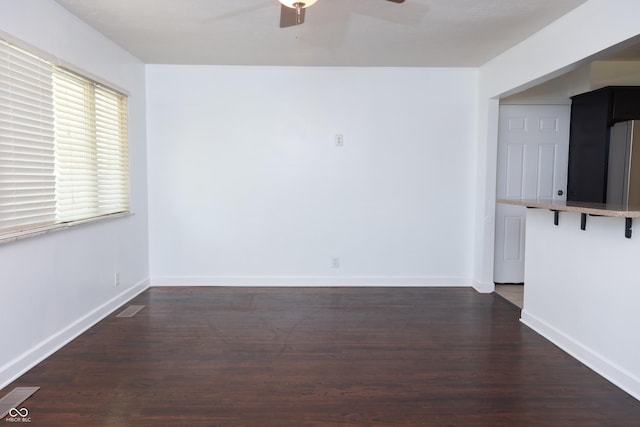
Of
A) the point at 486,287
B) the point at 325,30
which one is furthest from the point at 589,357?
the point at 325,30

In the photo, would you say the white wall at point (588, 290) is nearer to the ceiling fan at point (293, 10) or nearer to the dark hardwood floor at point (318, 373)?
the dark hardwood floor at point (318, 373)

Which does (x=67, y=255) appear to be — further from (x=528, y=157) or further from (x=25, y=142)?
(x=528, y=157)

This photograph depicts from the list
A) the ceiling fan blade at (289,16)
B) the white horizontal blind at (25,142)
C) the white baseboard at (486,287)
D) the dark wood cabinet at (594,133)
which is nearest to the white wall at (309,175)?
the white baseboard at (486,287)

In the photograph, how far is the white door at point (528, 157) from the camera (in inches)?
165

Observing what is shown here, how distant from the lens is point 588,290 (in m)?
2.53

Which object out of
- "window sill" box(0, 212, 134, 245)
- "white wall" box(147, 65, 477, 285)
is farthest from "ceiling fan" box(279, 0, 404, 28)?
"window sill" box(0, 212, 134, 245)

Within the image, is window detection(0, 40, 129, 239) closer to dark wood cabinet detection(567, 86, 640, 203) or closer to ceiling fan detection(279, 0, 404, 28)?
ceiling fan detection(279, 0, 404, 28)

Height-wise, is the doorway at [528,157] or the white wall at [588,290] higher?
the doorway at [528,157]

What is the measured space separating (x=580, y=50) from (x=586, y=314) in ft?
5.96

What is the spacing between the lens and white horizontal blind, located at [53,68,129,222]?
108 inches

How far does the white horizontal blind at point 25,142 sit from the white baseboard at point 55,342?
822 millimetres

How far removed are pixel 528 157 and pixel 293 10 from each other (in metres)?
3.39

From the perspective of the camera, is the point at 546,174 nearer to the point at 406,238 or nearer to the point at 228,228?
the point at 406,238

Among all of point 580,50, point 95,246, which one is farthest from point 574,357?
point 95,246
